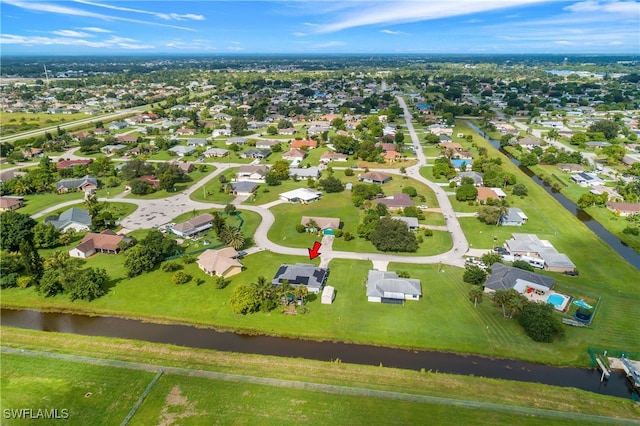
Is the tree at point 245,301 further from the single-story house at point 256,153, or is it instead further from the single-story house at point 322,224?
the single-story house at point 256,153

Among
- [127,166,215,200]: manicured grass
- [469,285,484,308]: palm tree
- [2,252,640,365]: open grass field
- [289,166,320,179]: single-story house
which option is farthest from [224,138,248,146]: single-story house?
[469,285,484,308]: palm tree

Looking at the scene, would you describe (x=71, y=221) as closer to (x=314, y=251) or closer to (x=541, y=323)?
(x=314, y=251)

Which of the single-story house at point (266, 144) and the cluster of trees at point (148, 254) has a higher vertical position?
the single-story house at point (266, 144)

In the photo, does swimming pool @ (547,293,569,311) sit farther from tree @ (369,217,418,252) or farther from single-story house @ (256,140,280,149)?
single-story house @ (256,140,280,149)

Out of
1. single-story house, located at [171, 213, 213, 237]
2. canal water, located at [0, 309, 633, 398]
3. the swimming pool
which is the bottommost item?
canal water, located at [0, 309, 633, 398]

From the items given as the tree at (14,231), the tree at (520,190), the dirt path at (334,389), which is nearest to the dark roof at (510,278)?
the dirt path at (334,389)

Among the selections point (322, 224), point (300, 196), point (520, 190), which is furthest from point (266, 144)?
point (520, 190)

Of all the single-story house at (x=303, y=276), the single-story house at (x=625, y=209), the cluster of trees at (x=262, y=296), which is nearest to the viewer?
the cluster of trees at (x=262, y=296)
